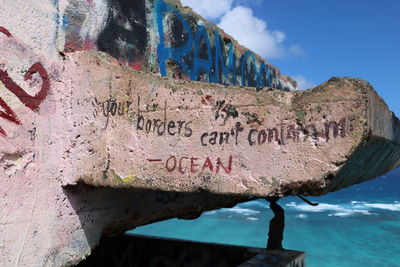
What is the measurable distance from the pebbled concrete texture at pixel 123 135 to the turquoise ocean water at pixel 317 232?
106 feet

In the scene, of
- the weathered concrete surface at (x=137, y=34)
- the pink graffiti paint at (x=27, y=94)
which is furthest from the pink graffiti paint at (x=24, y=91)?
the weathered concrete surface at (x=137, y=34)

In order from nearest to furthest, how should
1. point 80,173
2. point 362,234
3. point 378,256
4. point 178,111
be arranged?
point 178,111, point 80,173, point 378,256, point 362,234

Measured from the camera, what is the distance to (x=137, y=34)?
176 inches

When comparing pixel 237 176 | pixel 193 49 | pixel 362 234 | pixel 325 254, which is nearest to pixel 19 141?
pixel 237 176

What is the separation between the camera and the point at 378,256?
35.4 meters

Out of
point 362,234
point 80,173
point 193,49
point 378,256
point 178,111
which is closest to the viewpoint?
point 178,111

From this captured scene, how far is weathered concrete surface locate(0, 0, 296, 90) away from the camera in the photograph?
3.42m

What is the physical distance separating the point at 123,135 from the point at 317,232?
145 ft

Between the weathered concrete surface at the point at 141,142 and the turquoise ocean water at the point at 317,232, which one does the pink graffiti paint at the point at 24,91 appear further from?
the turquoise ocean water at the point at 317,232

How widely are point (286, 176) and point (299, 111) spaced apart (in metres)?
0.42

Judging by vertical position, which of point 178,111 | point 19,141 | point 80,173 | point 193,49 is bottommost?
point 80,173

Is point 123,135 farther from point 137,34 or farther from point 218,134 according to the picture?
point 137,34

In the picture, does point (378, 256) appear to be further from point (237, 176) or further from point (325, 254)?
point (237, 176)

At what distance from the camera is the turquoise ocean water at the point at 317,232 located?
118 feet
